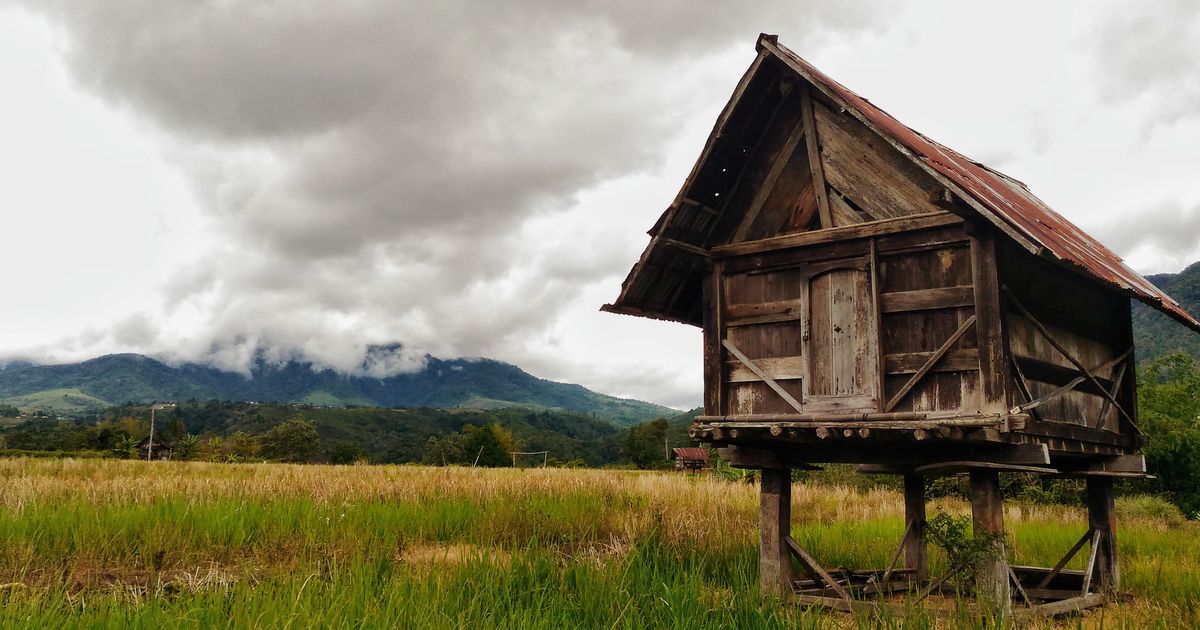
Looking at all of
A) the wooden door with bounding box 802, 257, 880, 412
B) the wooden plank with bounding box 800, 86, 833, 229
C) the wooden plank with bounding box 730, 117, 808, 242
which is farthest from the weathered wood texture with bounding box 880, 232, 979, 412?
the wooden plank with bounding box 730, 117, 808, 242

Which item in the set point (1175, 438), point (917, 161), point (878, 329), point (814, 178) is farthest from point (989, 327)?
point (1175, 438)

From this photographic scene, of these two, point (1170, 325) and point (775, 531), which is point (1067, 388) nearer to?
point (775, 531)

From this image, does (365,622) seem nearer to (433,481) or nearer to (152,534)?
(152,534)

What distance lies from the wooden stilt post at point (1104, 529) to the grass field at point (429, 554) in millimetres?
483

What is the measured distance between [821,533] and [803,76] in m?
7.75

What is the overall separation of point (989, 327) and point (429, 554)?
20.9 feet

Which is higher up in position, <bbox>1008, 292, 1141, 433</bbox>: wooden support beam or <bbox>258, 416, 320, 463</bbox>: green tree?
<bbox>1008, 292, 1141, 433</bbox>: wooden support beam

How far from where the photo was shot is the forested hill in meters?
85.8

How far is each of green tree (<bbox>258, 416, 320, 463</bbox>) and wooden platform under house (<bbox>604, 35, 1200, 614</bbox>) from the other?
82.9 metres

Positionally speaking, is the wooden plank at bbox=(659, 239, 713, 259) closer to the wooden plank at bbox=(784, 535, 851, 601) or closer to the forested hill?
the wooden plank at bbox=(784, 535, 851, 601)

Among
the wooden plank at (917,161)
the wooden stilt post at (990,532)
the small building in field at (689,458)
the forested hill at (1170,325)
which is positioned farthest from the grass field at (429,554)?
the forested hill at (1170,325)

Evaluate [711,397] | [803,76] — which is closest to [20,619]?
[711,397]

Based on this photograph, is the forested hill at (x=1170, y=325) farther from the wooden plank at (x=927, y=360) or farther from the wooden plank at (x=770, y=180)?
the wooden plank at (x=927, y=360)

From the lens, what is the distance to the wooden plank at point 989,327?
307 inches
